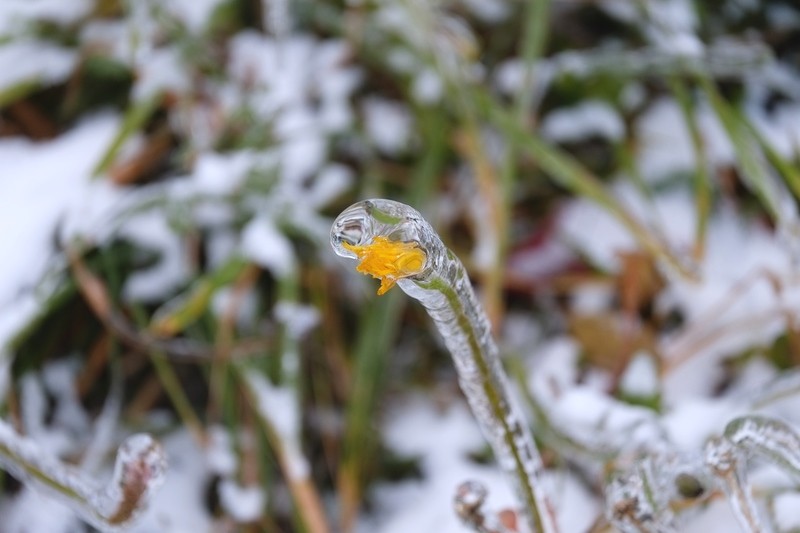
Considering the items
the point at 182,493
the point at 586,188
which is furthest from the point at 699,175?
the point at 182,493

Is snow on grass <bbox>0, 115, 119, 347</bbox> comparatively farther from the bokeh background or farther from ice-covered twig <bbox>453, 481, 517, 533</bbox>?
ice-covered twig <bbox>453, 481, 517, 533</bbox>

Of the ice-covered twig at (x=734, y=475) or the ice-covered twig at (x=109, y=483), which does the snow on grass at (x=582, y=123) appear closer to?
the ice-covered twig at (x=734, y=475)

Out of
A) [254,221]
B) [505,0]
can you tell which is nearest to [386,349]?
[254,221]

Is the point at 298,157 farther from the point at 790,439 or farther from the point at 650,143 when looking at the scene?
the point at 790,439

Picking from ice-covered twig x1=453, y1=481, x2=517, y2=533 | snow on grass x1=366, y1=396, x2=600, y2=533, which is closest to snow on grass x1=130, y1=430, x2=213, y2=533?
snow on grass x1=366, y1=396, x2=600, y2=533

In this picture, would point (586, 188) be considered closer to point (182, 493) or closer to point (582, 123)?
point (582, 123)

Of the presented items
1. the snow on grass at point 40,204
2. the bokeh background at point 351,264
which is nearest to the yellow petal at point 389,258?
the bokeh background at point 351,264

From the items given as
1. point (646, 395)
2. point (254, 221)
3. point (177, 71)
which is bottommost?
point (646, 395)
